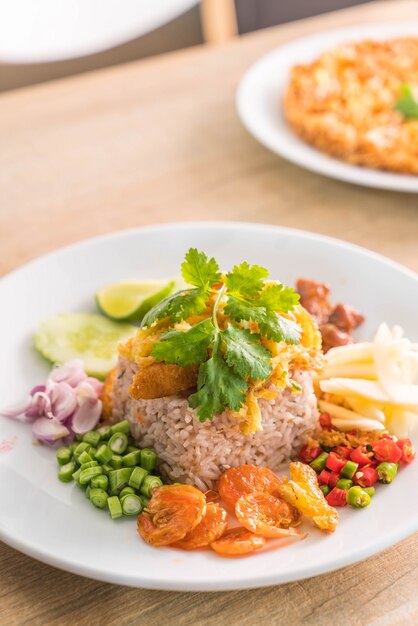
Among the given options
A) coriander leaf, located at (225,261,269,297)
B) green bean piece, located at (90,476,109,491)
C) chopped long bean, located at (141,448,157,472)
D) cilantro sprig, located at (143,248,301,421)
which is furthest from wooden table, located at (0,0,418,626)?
coriander leaf, located at (225,261,269,297)

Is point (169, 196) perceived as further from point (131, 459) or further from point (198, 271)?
point (131, 459)

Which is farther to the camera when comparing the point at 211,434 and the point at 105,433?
the point at 105,433

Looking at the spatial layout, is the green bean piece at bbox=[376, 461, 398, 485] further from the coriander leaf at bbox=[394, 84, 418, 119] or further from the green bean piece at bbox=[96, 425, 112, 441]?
the coriander leaf at bbox=[394, 84, 418, 119]

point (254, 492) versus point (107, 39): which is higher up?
point (254, 492)

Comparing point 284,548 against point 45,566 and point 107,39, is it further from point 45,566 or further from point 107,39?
point 107,39

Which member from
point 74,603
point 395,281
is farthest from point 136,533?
point 395,281

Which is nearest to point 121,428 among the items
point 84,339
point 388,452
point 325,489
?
point 84,339
